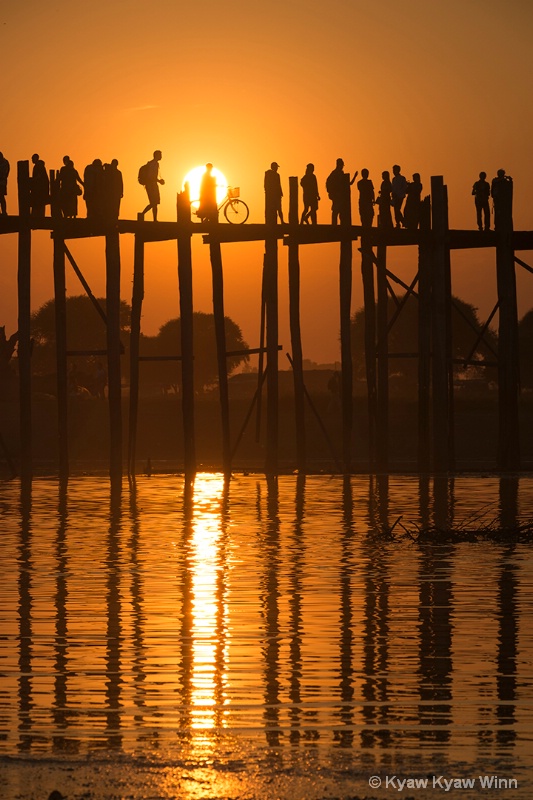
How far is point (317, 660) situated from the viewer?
9812 mm

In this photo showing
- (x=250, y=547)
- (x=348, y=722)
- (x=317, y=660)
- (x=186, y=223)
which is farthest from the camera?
(x=186, y=223)

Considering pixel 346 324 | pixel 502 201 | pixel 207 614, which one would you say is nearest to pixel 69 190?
pixel 346 324

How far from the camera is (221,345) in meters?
31.1

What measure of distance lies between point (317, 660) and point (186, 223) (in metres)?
20.1

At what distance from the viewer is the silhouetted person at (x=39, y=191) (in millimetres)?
29141

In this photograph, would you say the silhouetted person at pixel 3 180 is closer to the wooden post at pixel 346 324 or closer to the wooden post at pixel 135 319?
the wooden post at pixel 135 319

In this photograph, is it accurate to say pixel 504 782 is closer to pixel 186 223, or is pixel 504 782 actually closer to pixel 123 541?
pixel 123 541

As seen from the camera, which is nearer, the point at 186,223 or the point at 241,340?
the point at 186,223

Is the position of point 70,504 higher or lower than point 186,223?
lower

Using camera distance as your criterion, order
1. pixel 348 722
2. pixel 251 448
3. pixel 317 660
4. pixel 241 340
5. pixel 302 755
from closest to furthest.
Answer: pixel 302 755
pixel 348 722
pixel 317 660
pixel 251 448
pixel 241 340

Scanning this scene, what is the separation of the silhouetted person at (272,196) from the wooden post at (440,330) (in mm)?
2720

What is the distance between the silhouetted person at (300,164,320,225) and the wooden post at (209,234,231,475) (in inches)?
68.4

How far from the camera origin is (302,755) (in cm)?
717

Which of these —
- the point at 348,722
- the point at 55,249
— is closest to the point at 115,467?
the point at 55,249
